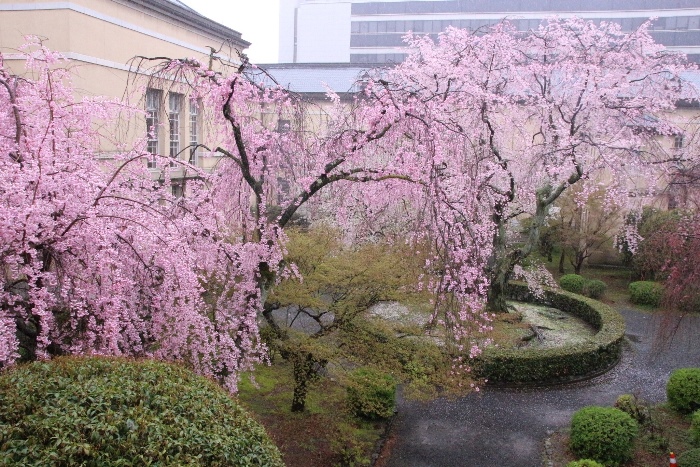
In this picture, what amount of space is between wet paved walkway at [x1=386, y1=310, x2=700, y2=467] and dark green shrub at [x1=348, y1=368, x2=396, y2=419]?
42 centimetres

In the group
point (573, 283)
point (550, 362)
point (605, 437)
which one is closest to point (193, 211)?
point (605, 437)

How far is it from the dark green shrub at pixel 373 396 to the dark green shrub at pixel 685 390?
498 centimetres

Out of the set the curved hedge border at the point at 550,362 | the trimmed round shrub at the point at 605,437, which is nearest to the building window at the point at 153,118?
the curved hedge border at the point at 550,362

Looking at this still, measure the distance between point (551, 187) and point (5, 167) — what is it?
40.2 ft

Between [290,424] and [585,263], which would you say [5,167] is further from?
[585,263]

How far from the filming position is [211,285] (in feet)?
25.4

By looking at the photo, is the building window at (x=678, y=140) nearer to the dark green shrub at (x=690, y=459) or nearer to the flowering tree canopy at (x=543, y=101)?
the flowering tree canopy at (x=543, y=101)

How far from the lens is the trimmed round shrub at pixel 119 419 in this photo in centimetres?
354

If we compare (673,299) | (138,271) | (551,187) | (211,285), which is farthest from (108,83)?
(673,299)

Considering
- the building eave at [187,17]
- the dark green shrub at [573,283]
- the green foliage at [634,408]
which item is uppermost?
the building eave at [187,17]

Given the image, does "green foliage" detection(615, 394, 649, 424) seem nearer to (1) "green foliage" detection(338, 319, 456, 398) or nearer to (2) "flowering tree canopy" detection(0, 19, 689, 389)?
(2) "flowering tree canopy" detection(0, 19, 689, 389)

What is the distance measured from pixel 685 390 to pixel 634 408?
1.15 metres

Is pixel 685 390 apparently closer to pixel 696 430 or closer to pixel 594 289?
pixel 696 430

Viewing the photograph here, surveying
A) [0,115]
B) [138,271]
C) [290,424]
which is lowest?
[290,424]
